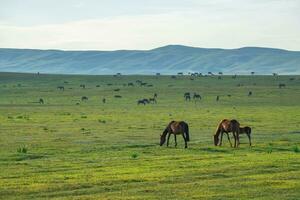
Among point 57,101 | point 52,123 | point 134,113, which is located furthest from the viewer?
point 57,101

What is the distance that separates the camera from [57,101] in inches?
2992

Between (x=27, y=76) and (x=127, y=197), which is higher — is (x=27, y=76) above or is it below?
above

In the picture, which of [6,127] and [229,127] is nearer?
[229,127]

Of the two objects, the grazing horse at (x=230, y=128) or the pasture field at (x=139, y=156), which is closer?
the pasture field at (x=139, y=156)

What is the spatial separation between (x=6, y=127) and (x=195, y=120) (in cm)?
1343

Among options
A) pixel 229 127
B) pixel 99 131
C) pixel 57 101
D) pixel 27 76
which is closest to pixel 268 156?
pixel 229 127

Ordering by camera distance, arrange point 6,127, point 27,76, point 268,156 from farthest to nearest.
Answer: point 27,76, point 6,127, point 268,156

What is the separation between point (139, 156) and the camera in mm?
27312

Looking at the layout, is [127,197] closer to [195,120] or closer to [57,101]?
[195,120]

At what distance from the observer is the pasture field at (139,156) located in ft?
64.8

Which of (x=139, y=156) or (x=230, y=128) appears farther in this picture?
(x=230, y=128)

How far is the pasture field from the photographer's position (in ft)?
64.8

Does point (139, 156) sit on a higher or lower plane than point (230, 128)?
lower

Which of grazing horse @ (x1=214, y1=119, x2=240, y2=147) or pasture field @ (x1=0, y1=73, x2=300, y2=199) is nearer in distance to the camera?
pasture field @ (x1=0, y1=73, x2=300, y2=199)
